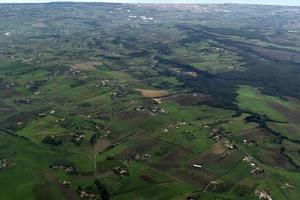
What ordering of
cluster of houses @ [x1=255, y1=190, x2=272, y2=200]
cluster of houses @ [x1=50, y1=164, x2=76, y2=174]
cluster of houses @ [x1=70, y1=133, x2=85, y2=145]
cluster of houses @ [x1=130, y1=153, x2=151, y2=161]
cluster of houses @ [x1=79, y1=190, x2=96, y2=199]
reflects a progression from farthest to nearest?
1. cluster of houses @ [x1=70, y1=133, x2=85, y2=145]
2. cluster of houses @ [x1=130, y1=153, x2=151, y2=161]
3. cluster of houses @ [x1=50, y1=164, x2=76, y2=174]
4. cluster of houses @ [x1=255, y1=190, x2=272, y2=200]
5. cluster of houses @ [x1=79, y1=190, x2=96, y2=199]

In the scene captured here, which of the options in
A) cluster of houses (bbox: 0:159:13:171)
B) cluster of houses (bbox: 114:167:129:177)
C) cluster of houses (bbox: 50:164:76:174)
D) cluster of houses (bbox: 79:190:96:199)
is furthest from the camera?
cluster of houses (bbox: 0:159:13:171)

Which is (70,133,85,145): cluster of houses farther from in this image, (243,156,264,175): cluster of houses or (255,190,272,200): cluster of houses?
(255,190,272,200): cluster of houses

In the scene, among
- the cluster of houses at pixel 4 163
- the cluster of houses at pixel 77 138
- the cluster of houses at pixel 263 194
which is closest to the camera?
the cluster of houses at pixel 263 194

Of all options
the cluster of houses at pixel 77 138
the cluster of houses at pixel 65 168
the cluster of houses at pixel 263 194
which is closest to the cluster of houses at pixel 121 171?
the cluster of houses at pixel 65 168

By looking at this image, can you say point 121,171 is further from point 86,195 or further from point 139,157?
point 86,195

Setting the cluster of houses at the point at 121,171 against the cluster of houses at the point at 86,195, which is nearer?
the cluster of houses at the point at 86,195

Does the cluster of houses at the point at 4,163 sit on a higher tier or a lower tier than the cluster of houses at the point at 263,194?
lower

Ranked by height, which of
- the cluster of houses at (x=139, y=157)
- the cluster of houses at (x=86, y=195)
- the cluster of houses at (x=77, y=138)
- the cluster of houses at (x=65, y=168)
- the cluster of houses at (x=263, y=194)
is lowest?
the cluster of houses at (x=77, y=138)

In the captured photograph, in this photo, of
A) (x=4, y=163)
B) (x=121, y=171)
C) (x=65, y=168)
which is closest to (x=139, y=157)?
(x=121, y=171)

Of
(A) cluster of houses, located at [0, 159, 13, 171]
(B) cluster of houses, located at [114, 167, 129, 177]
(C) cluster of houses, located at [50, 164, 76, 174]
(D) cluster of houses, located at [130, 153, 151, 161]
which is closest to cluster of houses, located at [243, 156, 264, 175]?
(D) cluster of houses, located at [130, 153, 151, 161]

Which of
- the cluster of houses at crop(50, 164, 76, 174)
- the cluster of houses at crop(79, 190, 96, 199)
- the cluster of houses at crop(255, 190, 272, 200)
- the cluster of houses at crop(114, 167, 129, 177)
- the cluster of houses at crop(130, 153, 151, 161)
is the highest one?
the cluster of houses at crop(79, 190, 96, 199)

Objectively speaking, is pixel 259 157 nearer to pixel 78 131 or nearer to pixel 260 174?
pixel 260 174

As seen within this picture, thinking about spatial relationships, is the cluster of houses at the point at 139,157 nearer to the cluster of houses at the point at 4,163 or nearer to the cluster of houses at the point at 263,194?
the cluster of houses at the point at 263,194

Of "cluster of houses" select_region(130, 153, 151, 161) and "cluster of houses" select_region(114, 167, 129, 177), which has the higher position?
"cluster of houses" select_region(114, 167, 129, 177)
